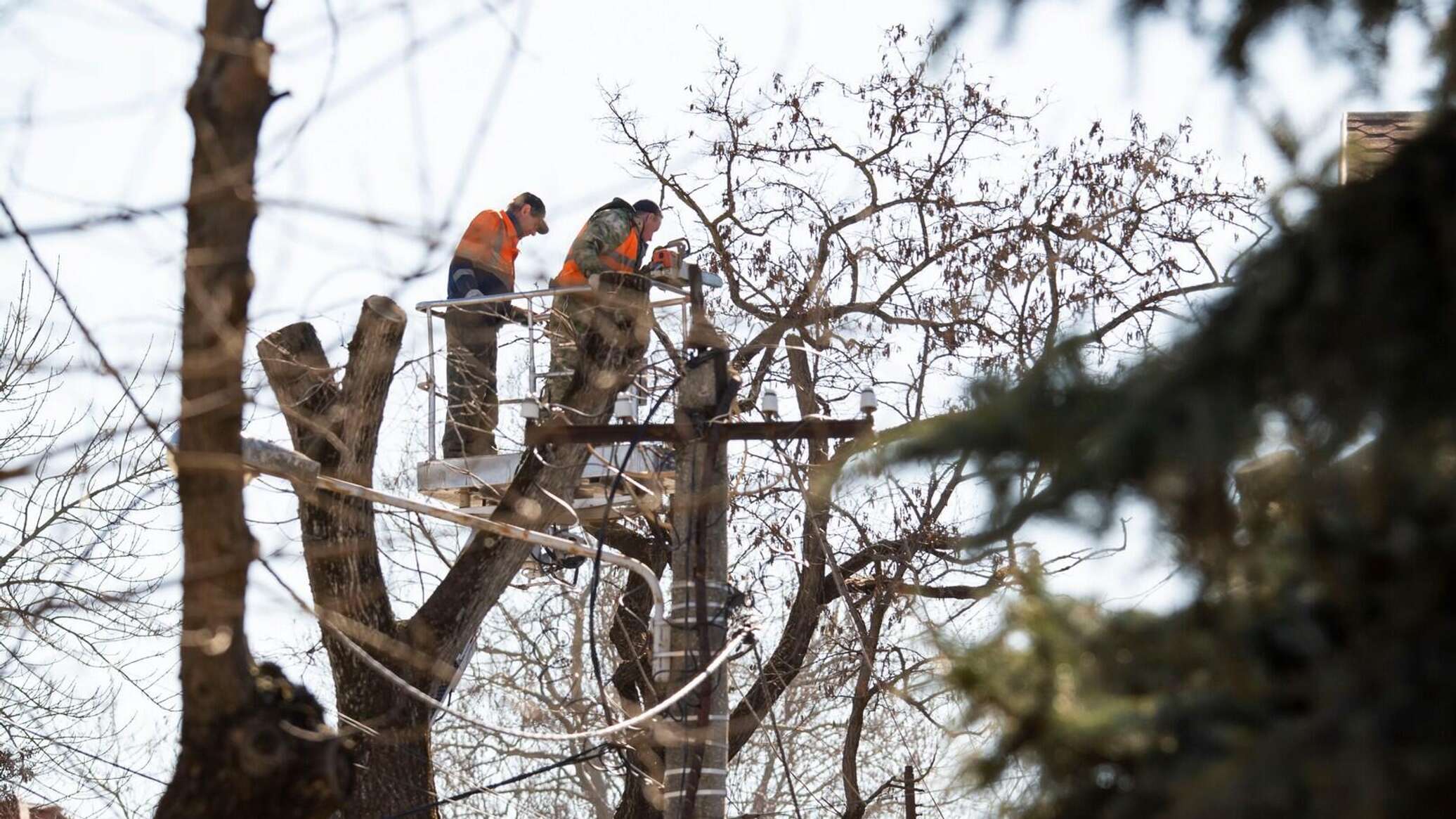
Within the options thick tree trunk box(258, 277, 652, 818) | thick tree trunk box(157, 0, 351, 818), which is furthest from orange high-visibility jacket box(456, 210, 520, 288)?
thick tree trunk box(157, 0, 351, 818)

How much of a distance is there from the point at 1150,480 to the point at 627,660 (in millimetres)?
13208

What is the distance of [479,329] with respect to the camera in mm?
11719

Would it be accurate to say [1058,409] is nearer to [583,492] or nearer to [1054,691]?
[1054,691]

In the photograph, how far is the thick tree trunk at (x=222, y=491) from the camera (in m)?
3.83

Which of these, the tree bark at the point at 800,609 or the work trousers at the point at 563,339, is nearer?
the work trousers at the point at 563,339

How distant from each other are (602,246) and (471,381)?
156 cm

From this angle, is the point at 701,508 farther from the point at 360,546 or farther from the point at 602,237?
the point at 602,237

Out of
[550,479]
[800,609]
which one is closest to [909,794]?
[800,609]

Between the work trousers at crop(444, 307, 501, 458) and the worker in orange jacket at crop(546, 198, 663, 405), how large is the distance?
1.59ft

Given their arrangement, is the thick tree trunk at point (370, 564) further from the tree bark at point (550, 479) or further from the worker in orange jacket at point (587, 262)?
the worker in orange jacket at point (587, 262)

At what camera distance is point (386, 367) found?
9.49 metres

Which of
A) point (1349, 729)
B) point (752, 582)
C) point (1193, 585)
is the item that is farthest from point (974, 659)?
point (752, 582)

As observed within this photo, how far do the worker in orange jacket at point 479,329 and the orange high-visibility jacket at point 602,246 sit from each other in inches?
12.4

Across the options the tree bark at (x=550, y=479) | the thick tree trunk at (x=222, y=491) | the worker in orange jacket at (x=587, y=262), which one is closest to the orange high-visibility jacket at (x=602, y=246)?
the worker in orange jacket at (x=587, y=262)
